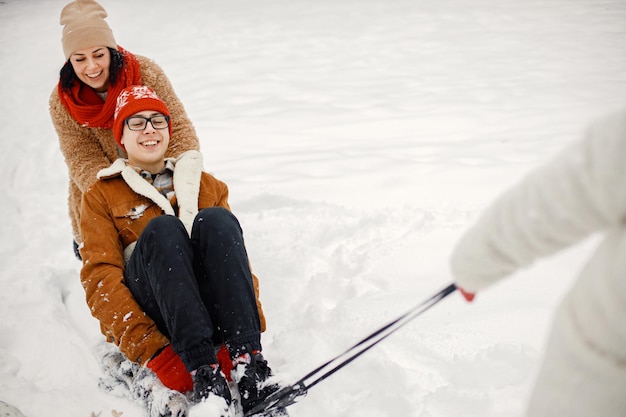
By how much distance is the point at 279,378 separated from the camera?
186cm

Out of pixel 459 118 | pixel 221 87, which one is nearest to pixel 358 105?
pixel 459 118

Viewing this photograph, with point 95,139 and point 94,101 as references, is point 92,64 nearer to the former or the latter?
point 94,101

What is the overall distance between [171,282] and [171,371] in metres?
0.33

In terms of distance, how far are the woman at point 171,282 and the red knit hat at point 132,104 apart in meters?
0.08

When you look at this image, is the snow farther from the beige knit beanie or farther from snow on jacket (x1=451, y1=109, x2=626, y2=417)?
the beige knit beanie

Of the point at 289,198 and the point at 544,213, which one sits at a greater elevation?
the point at 544,213

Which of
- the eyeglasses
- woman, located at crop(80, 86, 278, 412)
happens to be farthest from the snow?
the eyeglasses

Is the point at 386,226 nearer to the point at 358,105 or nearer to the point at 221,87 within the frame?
the point at 358,105

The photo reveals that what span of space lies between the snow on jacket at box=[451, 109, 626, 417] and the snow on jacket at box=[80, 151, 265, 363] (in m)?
1.31

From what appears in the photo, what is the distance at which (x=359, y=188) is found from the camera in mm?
3422

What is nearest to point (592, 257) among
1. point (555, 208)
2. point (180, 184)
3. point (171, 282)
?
point (555, 208)

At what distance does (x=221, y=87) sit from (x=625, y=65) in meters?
5.11

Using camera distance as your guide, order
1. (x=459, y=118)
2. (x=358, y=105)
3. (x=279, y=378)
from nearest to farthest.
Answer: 1. (x=279, y=378)
2. (x=459, y=118)
3. (x=358, y=105)

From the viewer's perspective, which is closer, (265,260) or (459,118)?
(265,260)
